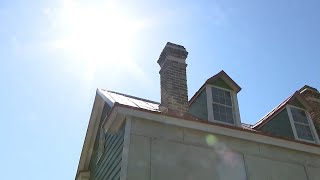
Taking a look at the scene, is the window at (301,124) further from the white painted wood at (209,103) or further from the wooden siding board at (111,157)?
the wooden siding board at (111,157)

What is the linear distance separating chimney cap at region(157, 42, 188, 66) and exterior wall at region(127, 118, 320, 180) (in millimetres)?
2943

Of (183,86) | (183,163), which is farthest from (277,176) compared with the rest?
(183,86)

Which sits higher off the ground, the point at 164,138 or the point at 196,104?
the point at 196,104

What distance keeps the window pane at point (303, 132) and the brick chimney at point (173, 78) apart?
403cm

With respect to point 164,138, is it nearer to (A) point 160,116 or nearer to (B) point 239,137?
(A) point 160,116

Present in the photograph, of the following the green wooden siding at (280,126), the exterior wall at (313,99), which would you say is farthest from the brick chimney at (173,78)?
the exterior wall at (313,99)

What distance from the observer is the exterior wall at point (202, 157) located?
8273 mm

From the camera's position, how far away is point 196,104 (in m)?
11.2

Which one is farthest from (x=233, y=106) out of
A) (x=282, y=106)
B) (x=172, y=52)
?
(x=172, y=52)

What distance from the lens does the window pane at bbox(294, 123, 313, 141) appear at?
452 inches

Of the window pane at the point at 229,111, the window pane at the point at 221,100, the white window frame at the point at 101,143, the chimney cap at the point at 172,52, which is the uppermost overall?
the chimney cap at the point at 172,52

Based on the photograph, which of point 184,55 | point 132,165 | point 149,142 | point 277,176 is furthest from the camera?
point 184,55

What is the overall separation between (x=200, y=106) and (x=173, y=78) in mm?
1220

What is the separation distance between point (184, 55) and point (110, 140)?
3.56 m
